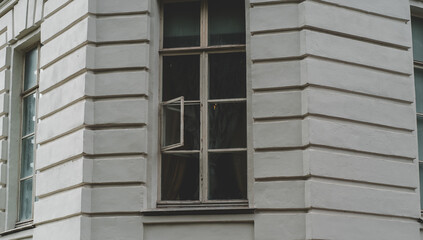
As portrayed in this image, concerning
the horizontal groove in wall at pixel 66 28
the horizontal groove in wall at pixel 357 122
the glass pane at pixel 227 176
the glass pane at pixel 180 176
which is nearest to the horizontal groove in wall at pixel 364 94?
the horizontal groove in wall at pixel 357 122

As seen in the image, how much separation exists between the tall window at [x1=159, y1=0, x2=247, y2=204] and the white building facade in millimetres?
19

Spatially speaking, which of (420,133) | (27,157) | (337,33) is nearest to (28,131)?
(27,157)

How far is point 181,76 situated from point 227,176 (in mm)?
1549

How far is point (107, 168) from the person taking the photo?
35.1 feet

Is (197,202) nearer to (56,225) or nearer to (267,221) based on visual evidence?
(267,221)

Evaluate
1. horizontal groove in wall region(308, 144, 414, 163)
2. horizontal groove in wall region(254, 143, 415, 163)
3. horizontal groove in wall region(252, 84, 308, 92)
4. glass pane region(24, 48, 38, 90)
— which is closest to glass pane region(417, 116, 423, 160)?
horizontal groove in wall region(308, 144, 414, 163)

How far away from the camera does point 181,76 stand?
11.3 m

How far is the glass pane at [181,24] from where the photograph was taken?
37.4 ft

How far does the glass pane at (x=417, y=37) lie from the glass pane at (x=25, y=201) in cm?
638

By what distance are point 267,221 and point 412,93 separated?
9.47 ft

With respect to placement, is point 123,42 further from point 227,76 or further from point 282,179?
point 282,179

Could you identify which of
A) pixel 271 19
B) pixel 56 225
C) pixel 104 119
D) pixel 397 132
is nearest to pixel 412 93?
pixel 397 132

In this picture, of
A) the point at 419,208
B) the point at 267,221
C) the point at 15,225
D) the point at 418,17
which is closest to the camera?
the point at 267,221

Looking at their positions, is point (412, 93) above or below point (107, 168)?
above
